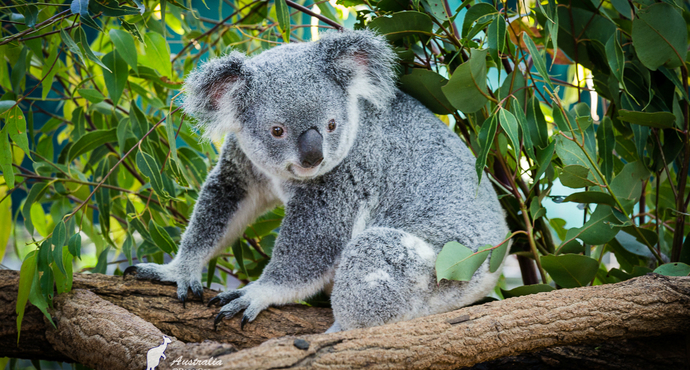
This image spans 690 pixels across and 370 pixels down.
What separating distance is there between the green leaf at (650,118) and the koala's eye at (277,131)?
116 cm

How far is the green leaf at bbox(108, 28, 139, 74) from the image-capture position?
177 cm

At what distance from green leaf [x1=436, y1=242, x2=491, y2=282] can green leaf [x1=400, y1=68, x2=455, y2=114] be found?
584mm

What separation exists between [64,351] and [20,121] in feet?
2.62

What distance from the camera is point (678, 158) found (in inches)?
77.9

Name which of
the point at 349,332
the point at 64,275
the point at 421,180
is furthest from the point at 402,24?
the point at 64,275

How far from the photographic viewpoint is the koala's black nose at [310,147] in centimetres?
165

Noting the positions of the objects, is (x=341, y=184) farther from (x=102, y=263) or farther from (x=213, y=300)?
(x=102, y=263)

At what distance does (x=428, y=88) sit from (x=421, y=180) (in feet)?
1.21

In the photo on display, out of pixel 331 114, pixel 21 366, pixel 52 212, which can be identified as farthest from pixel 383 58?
pixel 21 366

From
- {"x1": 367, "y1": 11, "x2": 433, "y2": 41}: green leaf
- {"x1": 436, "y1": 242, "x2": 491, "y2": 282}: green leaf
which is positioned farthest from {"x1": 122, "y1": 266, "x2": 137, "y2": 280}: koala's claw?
{"x1": 367, "y1": 11, "x2": 433, "y2": 41}: green leaf

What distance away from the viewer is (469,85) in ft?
5.06

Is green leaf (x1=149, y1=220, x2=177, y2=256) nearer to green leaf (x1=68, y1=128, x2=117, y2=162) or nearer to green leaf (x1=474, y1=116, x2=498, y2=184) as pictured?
green leaf (x1=68, y1=128, x2=117, y2=162)

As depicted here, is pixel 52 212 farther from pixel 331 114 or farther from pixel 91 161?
pixel 331 114

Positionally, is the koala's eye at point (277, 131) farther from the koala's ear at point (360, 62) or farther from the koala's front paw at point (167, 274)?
the koala's front paw at point (167, 274)
